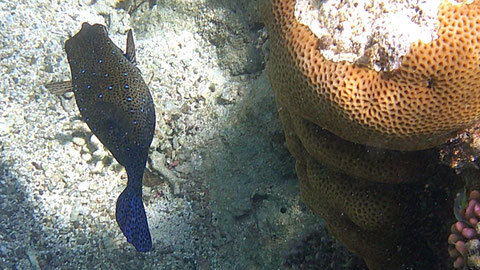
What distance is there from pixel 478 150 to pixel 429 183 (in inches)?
22.9

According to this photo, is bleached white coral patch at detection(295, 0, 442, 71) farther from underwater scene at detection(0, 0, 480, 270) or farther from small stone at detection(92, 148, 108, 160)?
small stone at detection(92, 148, 108, 160)

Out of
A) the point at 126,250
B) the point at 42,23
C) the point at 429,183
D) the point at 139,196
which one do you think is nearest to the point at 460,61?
the point at 429,183

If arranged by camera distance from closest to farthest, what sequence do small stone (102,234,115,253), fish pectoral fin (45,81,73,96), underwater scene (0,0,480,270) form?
1. underwater scene (0,0,480,270)
2. fish pectoral fin (45,81,73,96)
3. small stone (102,234,115,253)

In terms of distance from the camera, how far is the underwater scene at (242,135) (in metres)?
1.75

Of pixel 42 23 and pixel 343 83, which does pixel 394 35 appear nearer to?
pixel 343 83

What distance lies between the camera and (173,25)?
16.8 feet

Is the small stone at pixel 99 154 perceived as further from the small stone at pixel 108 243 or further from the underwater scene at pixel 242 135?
the small stone at pixel 108 243

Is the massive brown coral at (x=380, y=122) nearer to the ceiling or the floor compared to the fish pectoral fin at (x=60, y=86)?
nearer to the ceiling

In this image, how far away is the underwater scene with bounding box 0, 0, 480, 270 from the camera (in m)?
1.75

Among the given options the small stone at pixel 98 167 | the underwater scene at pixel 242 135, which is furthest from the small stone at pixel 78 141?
the small stone at pixel 98 167

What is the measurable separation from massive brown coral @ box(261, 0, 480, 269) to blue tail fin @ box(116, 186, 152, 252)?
160 cm

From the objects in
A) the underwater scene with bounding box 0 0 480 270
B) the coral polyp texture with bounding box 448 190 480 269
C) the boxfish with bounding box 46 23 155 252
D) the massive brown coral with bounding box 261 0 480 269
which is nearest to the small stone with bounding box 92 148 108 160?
the underwater scene with bounding box 0 0 480 270

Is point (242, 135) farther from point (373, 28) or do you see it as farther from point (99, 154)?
point (373, 28)

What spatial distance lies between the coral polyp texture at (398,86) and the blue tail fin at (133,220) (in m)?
2.01
